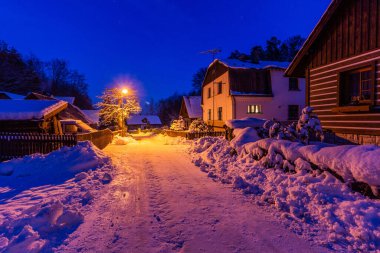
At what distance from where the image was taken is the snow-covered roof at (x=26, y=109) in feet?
42.9

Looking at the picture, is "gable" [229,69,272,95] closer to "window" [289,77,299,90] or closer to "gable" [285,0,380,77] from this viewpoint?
"window" [289,77,299,90]

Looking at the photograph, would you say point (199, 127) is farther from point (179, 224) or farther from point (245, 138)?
point (179, 224)

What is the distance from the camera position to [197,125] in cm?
2538

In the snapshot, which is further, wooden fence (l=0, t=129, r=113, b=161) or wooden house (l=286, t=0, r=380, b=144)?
wooden fence (l=0, t=129, r=113, b=161)

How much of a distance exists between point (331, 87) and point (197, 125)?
53.3 ft

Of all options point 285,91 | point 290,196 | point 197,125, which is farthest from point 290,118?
point 290,196

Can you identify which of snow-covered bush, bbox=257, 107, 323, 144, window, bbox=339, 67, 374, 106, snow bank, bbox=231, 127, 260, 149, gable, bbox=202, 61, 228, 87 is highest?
gable, bbox=202, 61, 228, 87

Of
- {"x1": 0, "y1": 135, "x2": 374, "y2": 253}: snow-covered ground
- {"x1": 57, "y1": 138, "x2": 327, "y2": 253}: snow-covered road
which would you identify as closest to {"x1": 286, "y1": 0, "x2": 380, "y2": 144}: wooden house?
{"x1": 0, "y1": 135, "x2": 374, "y2": 253}: snow-covered ground

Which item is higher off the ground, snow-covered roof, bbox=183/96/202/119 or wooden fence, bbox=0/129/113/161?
snow-covered roof, bbox=183/96/202/119

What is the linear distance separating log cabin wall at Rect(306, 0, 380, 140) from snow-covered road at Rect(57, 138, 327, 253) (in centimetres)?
594

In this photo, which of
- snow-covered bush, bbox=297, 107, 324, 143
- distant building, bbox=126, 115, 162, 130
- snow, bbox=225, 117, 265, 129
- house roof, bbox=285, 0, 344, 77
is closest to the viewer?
snow-covered bush, bbox=297, 107, 324, 143

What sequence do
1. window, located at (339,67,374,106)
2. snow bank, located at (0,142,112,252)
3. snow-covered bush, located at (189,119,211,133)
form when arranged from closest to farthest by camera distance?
snow bank, located at (0,142,112,252) < window, located at (339,67,374,106) < snow-covered bush, located at (189,119,211,133)

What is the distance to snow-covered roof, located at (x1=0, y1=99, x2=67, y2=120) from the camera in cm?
1306

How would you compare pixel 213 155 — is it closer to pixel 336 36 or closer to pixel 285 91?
pixel 336 36
